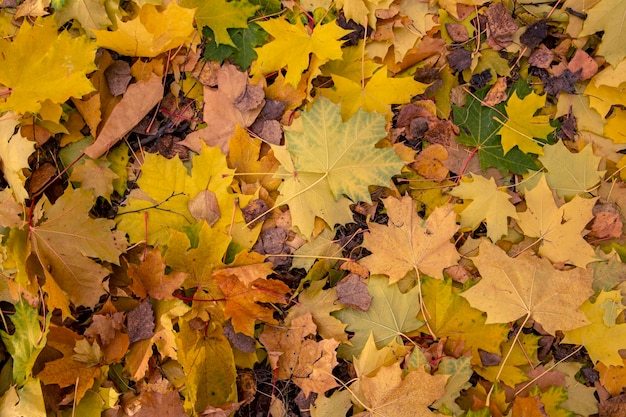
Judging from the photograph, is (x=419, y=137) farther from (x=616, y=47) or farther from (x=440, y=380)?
(x=440, y=380)

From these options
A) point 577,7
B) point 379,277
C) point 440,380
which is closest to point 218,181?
point 379,277

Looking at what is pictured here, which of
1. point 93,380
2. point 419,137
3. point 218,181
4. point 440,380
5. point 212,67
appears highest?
point 212,67

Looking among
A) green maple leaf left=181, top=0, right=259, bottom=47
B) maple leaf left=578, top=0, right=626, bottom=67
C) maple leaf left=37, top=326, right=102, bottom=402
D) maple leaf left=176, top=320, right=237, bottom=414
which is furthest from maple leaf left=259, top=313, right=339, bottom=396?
maple leaf left=578, top=0, right=626, bottom=67

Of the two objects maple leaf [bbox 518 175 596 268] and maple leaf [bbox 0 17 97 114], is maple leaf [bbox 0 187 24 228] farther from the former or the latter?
maple leaf [bbox 518 175 596 268]

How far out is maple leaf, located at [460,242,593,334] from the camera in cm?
154

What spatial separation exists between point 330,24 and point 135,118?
0.68 metres

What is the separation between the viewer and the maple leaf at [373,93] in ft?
5.44

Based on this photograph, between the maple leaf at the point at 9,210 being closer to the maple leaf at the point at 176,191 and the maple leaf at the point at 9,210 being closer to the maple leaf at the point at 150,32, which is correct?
the maple leaf at the point at 176,191

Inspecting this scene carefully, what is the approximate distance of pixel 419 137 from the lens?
1.73 meters

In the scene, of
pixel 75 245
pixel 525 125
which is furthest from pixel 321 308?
pixel 525 125

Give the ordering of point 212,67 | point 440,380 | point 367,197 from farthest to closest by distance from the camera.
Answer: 1. point 212,67
2. point 367,197
3. point 440,380

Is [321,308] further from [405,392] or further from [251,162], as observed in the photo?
[251,162]

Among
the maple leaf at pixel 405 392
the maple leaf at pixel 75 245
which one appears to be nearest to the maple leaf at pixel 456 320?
the maple leaf at pixel 405 392

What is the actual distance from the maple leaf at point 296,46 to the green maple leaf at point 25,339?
100cm
